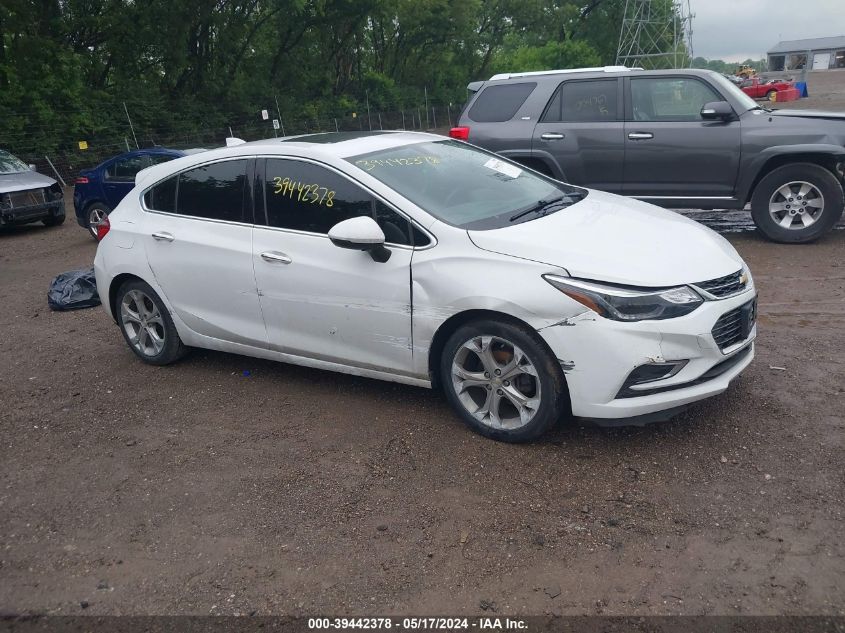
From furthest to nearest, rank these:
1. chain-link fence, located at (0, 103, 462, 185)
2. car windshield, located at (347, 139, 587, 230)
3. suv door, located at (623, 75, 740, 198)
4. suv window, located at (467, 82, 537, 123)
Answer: chain-link fence, located at (0, 103, 462, 185) → suv window, located at (467, 82, 537, 123) → suv door, located at (623, 75, 740, 198) → car windshield, located at (347, 139, 587, 230)

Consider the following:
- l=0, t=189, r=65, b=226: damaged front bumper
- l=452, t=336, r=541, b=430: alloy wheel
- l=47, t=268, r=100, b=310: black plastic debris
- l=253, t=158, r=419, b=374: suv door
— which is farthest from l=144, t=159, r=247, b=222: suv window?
l=0, t=189, r=65, b=226: damaged front bumper

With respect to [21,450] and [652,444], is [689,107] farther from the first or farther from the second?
[21,450]

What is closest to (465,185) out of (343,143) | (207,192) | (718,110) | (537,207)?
(537,207)

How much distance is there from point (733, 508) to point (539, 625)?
1.17 meters

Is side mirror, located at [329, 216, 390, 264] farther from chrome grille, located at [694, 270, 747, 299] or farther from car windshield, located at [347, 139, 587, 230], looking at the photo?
chrome grille, located at [694, 270, 747, 299]

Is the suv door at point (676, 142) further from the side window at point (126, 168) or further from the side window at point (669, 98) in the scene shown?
the side window at point (126, 168)

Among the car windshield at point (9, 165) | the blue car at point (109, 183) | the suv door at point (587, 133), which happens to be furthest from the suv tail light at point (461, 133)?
the car windshield at point (9, 165)

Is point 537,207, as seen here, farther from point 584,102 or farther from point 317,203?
point 584,102

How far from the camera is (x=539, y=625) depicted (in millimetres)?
2709

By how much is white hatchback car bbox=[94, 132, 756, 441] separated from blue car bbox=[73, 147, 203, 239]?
6458mm

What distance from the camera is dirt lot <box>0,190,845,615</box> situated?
2.92 m

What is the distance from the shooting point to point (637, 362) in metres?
3.55

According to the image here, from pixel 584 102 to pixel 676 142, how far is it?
45.8 inches

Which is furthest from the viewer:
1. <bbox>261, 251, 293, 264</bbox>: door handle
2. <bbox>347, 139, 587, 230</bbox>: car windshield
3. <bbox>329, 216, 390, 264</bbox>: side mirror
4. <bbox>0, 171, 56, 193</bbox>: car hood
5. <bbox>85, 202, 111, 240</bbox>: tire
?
<bbox>0, 171, 56, 193</bbox>: car hood
